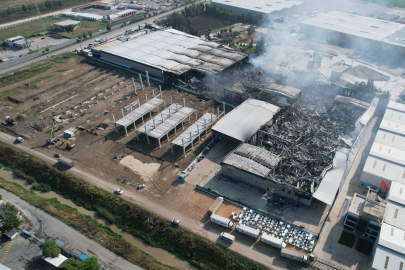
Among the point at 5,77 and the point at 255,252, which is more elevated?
the point at 5,77

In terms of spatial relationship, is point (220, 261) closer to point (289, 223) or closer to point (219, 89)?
point (289, 223)

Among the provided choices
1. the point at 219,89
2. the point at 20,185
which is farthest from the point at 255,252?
the point at 219,89

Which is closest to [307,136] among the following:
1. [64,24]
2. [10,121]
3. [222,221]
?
[222,221]

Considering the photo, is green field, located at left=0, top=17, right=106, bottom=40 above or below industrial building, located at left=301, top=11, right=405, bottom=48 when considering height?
above

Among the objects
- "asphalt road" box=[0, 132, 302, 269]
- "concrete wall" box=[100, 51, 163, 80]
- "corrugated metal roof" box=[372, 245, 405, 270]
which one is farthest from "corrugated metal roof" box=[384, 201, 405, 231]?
"concrete wall" box=[100, 51, 163, 80]

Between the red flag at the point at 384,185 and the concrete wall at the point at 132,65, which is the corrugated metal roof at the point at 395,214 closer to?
the red flag at the point at 384,185

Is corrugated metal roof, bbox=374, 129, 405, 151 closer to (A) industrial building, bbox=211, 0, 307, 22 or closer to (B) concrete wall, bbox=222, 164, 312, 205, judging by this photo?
(B) concrete wall, bbox=222, 164, 312, 205
